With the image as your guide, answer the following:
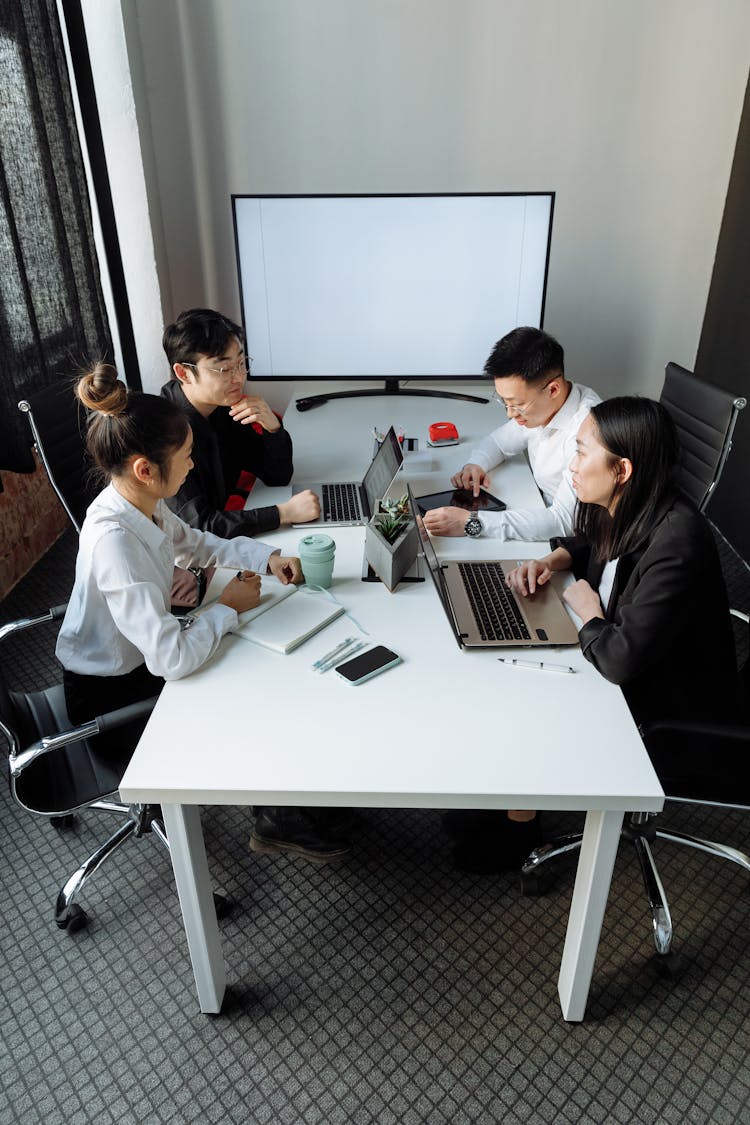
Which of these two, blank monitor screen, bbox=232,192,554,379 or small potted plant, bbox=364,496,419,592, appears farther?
blank monitor screen, bbox=232,192,554,379

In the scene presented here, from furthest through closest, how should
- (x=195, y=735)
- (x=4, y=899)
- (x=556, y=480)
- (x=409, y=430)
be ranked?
(x=409, y=430) < (x=556, y=480) < (x=4, y=899) < (x=195, y=735)

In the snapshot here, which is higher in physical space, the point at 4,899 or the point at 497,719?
the point at 497,719

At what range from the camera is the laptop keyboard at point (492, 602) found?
1518 millimetres

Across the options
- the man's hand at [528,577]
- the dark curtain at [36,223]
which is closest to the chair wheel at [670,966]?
the man's hand at [528,577]

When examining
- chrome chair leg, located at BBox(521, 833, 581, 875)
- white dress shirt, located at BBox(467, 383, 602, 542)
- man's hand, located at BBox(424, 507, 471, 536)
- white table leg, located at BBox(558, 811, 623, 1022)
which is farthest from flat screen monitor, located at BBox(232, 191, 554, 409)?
white table leg, located at BBox(558, 811, 623, 1022)

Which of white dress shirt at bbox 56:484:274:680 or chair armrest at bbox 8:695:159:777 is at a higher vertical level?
white dress shirt at bbox 56:484:274:680

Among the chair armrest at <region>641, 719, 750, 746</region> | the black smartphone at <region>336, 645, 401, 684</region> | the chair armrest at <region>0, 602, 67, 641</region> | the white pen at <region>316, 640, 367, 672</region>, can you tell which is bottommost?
the chair armrest at <region>0, 602, 67, 641</region>

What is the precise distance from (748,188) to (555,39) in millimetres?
930

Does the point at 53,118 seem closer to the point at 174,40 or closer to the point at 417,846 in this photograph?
the point at 174,40

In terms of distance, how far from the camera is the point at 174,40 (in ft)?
9.39

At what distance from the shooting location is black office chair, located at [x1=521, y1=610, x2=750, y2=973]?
4.42 feet

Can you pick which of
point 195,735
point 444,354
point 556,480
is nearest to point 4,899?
point 195,735

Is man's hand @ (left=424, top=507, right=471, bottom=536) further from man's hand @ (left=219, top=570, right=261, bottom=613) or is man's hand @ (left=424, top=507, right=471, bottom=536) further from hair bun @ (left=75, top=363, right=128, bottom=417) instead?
hair bun @ (left=75, top=363, right=128, bottom=417)

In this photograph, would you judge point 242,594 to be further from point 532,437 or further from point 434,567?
point 532,437
